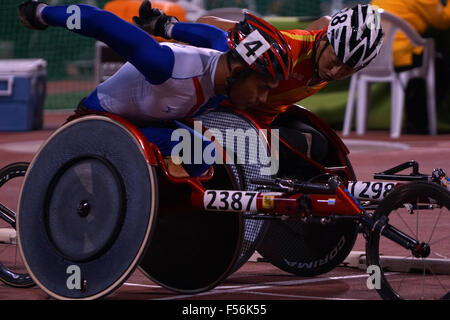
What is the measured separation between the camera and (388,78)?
1531cm

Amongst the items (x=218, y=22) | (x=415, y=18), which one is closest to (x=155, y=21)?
(x=218, y=22)

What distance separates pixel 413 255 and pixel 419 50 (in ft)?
35.5

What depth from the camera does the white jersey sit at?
4961mm

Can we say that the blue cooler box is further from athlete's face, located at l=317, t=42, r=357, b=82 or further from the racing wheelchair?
athlete's face, located at l=317, t=42, r=357, b=82

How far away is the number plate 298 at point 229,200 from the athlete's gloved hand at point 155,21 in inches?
41.1

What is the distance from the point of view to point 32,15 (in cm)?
499

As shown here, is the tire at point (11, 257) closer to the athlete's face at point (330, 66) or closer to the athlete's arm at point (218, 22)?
the athlete's arm at point (218, 22)

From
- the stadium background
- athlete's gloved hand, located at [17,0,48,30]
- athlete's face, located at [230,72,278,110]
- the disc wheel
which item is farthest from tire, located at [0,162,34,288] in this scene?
the stadium background

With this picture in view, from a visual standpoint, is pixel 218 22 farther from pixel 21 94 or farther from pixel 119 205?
pixel 21 94

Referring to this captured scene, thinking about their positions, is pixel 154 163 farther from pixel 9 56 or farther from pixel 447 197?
pixel 9 56

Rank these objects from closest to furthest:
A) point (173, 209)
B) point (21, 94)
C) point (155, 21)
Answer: point (173, 209) → point (155, 21) → point (21, 94)

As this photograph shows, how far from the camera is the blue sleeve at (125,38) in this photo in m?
4.85
